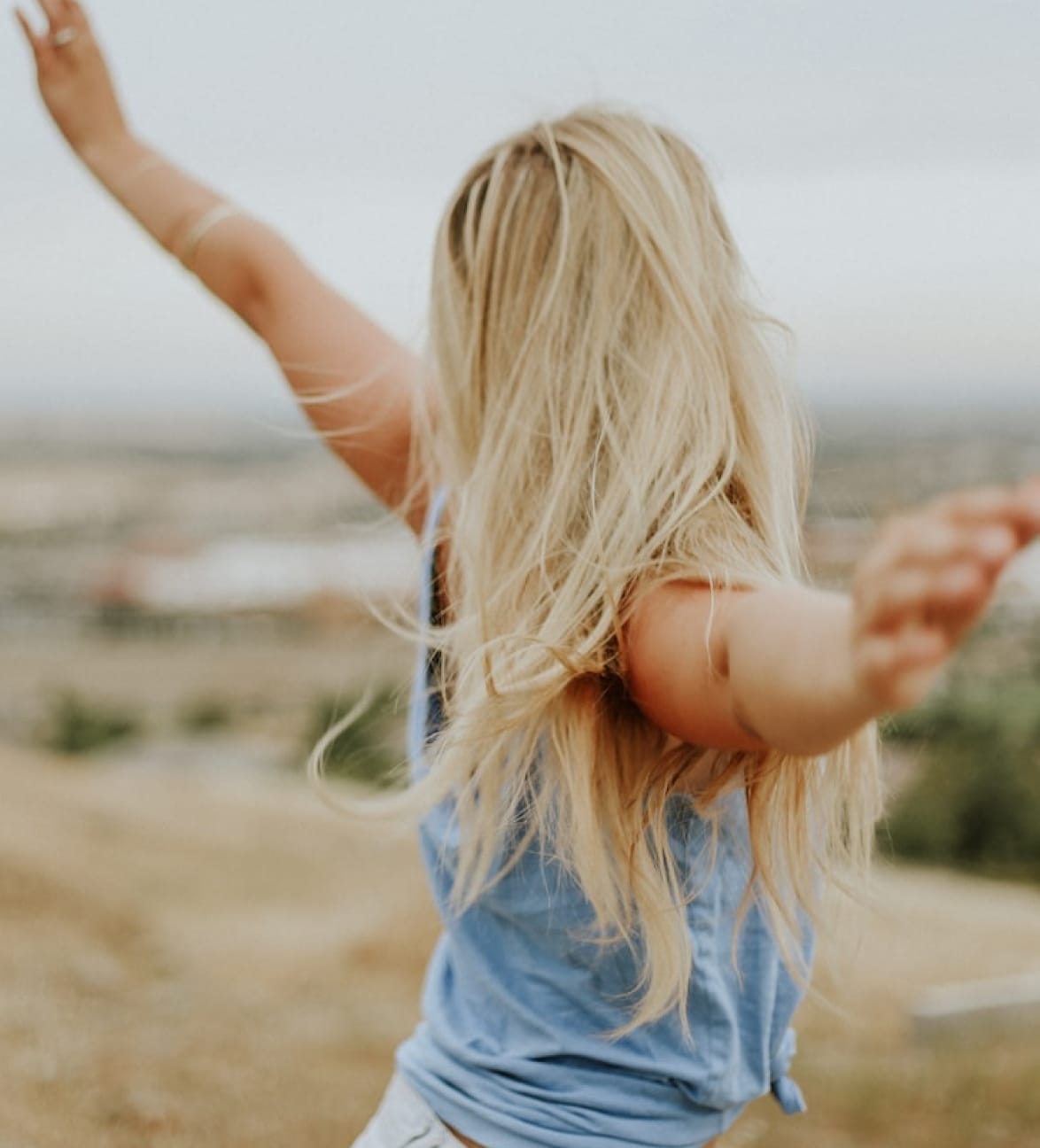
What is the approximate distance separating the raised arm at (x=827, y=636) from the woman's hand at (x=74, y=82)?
1.08 metres

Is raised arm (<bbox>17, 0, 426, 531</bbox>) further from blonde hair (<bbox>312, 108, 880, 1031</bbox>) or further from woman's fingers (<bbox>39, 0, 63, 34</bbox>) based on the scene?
blonde hair (<bbox>312, 108, 880, 1031</bbox>)

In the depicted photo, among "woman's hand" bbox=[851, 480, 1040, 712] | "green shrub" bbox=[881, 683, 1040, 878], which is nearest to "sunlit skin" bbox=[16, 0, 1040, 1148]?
"woman's hand" bbox=[851, 480, 1040, 712]

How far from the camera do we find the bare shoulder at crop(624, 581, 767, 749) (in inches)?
38.4

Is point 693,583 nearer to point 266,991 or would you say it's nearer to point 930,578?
point 930,578

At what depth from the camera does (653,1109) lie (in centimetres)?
133

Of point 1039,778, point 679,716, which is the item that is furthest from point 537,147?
point 1039,778

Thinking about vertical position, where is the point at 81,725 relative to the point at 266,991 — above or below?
below

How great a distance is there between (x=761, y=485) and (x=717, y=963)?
43 centimetres

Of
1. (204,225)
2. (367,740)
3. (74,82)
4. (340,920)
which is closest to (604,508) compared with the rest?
(204,225)

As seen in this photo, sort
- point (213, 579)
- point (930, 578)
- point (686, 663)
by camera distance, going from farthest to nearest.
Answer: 1. point (213, 579)
2. point (686, 663)
3. point (930, 578)

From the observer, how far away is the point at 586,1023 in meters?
1.33

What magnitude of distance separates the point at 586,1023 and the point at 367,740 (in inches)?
227

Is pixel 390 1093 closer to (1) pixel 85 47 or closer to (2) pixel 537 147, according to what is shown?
(2) pixel 537 147

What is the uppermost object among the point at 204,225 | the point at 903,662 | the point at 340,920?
the point at 204,225
